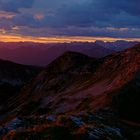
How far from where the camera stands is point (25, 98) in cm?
8262

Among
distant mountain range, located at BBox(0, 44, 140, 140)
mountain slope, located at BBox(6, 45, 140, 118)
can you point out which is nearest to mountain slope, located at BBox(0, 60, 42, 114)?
mountain slope, located at BBox(6, 45, 140, 118)

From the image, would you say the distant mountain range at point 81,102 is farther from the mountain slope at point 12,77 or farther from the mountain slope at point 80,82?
the mountain slope at point 12,77

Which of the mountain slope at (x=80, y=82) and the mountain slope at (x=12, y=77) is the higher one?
the mountain slope at (x=80, y=82)

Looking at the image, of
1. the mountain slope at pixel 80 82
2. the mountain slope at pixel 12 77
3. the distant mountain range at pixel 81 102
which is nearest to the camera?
the distant mountain range at pixel 81 102

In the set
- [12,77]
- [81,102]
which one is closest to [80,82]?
[81,102]

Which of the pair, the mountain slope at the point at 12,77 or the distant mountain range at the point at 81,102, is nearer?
the distant mountain range at the point at 81,102

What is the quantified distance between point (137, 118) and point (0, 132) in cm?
2268

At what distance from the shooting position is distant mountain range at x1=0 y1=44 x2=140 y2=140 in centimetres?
1954

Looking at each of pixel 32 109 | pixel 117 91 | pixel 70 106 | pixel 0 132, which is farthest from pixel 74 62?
pixel 0 132

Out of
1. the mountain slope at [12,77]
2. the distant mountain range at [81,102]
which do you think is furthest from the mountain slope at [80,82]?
the mountain slope at [12,77]

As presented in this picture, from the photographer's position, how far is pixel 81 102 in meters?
52.3

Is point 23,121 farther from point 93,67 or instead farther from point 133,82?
point 93,67

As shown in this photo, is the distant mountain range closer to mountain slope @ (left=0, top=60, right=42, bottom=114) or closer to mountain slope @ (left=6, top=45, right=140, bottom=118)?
mountain slope @ (left=6, top=45, right=140, bottom=118)

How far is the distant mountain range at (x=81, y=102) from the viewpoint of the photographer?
1954 centimetres
